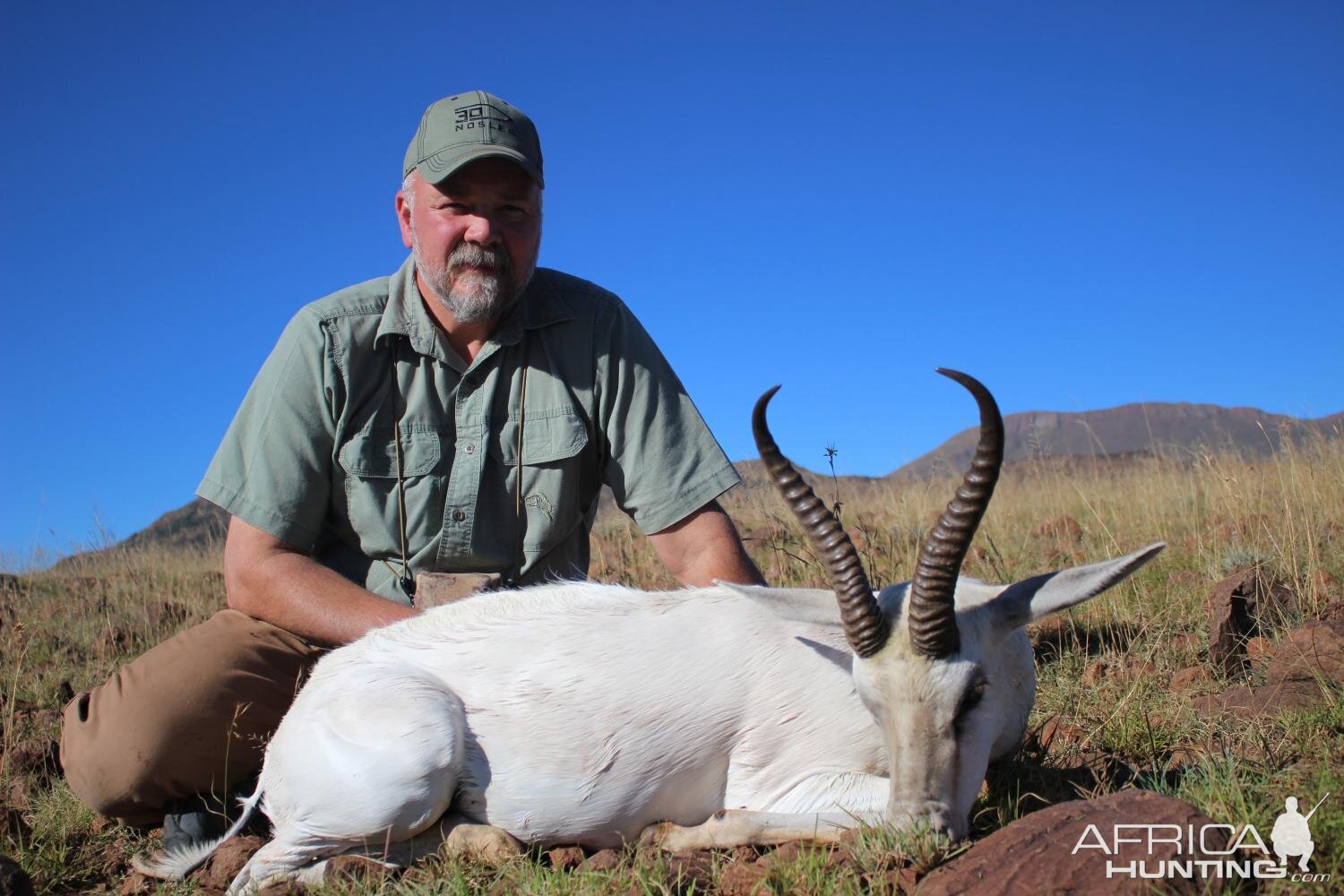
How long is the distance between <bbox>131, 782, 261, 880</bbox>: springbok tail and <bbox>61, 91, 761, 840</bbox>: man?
42cm

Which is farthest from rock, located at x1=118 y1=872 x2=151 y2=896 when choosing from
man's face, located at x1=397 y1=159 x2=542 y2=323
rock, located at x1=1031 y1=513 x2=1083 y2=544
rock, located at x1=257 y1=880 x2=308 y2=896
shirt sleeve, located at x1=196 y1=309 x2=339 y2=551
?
rock, located at x1=1031 y1=513 x2=1083 y2=544

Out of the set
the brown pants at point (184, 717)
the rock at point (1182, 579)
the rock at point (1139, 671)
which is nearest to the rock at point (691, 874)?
the brown pants at point (184, 717)

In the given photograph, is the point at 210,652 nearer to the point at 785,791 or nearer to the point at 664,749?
the point at 664,749

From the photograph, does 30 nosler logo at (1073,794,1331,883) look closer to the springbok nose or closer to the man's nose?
the springbok nose

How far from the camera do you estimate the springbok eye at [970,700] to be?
3.35m

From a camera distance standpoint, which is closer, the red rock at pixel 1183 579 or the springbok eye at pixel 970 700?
the springbok eye at pixel 970 700

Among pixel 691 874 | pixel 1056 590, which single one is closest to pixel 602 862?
pixel 691 874

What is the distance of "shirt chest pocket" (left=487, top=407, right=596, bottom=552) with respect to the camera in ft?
17.3

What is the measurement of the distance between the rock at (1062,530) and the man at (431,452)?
164 inches

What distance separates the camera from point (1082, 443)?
62375 mm

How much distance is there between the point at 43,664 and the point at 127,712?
11.5ft

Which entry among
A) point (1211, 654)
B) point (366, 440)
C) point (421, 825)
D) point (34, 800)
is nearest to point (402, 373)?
point (366, 440)

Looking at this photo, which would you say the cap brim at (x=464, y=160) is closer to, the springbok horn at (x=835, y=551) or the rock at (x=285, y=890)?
the springbok horn at (x=835, y=551)

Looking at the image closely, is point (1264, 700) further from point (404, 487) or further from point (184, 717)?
point (184, 717)
